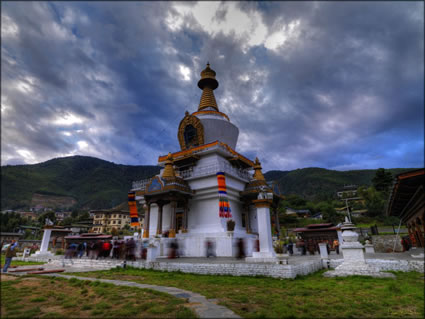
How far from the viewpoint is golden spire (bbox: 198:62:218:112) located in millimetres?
29266

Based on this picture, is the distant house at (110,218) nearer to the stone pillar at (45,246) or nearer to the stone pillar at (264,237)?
the stone pillar at (45,246)

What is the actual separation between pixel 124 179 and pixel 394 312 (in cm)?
14269

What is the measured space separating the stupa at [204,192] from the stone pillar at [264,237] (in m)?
4.68

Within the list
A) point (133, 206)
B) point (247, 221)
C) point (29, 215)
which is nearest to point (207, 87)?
point (133, 206)

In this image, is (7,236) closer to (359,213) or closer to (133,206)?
(133,206)

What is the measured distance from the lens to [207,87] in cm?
3058

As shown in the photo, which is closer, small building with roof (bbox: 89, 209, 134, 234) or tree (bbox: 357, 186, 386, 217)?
tree (bbox: 357, 186, 386, 217)

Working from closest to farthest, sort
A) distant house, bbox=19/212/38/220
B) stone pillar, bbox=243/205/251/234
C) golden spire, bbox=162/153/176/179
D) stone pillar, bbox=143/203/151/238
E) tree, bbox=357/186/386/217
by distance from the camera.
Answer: golden spire, bbox=162/153/176/179
stone pillar, bbox=143/203/151/238
stone pillar, bbox=243/205/251/234
tree, bbox=357/186/386/217
distant house, bbox=19/212/38/220

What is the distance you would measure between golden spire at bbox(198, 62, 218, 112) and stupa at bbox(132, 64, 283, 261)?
4.34 ft

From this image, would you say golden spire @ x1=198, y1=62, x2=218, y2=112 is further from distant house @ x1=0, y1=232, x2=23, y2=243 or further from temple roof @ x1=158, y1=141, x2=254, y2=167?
distant house @ x1=0, y1=232, x2=23, y2=243

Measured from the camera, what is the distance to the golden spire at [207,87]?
2927 cm

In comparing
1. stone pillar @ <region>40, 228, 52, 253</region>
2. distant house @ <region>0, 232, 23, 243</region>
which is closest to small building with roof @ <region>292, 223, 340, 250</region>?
stone pillar @ <region>40, 228, 52, 253</region>

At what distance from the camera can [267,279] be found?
9344 mm

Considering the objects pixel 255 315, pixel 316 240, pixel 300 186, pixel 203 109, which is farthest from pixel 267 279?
pixel 300 186
